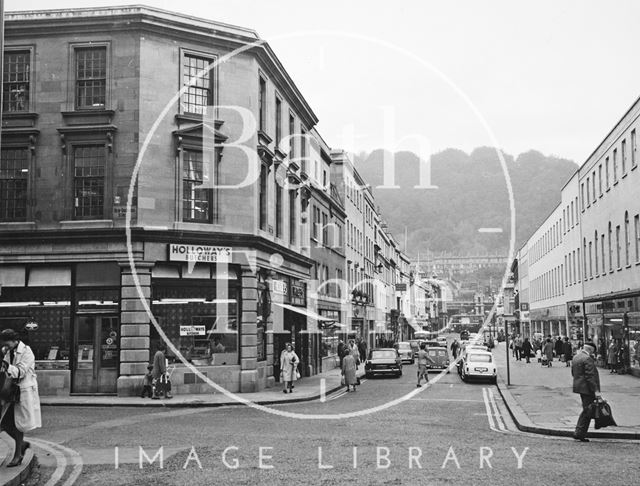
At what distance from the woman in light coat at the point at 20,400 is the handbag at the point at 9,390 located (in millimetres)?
45

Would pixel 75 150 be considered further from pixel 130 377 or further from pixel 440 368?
pixel 440 368

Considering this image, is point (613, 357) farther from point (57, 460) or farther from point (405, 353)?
point (57, 460)

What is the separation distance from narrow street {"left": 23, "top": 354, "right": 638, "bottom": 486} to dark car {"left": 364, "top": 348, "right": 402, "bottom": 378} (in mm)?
16614

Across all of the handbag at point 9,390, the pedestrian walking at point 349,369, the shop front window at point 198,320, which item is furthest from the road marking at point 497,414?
the handbag at point 9,390

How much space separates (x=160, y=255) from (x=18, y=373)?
14.5m

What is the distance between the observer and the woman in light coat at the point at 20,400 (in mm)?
10695

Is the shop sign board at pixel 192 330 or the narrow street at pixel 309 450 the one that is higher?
the shop sign board at pixel 192 330

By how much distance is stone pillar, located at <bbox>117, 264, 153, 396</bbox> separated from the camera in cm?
2436

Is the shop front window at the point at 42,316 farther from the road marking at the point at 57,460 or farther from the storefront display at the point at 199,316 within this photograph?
the road marking at the point at 57,460

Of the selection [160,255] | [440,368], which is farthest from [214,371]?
[440,368]

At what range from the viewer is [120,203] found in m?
24.9

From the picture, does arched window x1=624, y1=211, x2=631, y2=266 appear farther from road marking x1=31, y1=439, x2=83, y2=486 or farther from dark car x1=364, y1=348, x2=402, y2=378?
road marking x1=31, y1=439, x2=83, y2=486

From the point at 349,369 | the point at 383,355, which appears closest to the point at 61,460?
the point at 349,369

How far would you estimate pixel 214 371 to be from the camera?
84.4 ft
